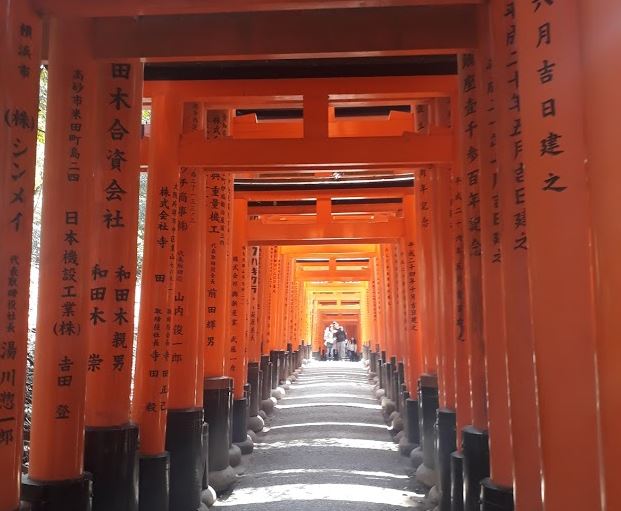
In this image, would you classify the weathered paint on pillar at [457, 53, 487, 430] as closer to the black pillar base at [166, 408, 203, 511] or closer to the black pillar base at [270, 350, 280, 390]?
the black pillar base at [166, 408, 203, 511]

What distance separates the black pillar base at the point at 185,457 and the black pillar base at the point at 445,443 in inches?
68.5

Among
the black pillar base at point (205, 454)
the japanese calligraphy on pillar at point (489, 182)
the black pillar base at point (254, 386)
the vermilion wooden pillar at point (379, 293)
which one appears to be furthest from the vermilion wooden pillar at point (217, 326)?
the vermilion wooden pillar at point (379, 293)

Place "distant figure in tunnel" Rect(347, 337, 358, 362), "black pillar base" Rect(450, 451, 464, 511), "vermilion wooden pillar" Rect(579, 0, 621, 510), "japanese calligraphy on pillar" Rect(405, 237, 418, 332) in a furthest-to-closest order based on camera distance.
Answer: "distant figure in tunnel" Rect(347, 337, 358, 362), "japanese calligraphy on pillar" Rect(405, 237, 418, 332), "black pillar base" Rect(450, 451, 464, 511), "vermilion wooden pillar" Rect(579, 0, 621, 510)

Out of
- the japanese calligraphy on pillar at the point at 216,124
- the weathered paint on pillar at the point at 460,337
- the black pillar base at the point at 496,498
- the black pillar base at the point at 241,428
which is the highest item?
the japanese calligraphy on pillar at the point at 216,124

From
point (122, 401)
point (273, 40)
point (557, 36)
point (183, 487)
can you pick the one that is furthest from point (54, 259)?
point (557, 36)

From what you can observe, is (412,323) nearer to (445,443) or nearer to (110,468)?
(445,443)

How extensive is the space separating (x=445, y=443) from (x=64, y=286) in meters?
2.90

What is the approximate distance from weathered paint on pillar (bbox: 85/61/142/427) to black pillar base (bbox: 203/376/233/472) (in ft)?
7.92

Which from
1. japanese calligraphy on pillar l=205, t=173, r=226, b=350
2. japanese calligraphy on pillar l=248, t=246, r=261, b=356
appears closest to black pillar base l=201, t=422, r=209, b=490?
japanese calligraphy on pillar l=205, t=173, r=226, b=350

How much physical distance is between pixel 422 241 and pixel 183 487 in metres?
3.08

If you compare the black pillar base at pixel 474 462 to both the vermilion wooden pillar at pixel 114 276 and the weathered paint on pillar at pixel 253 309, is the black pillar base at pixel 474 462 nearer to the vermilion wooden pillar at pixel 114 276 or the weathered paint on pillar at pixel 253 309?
the vermilion wooden pillar at pixel 114 276

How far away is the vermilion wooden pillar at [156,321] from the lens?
13.5 ft

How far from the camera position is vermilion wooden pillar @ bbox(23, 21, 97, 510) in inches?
120

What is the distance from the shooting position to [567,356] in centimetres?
184
